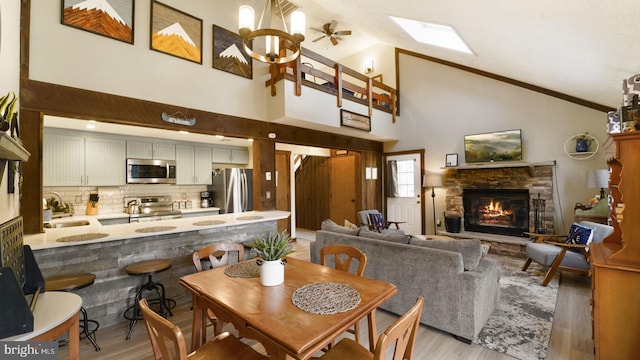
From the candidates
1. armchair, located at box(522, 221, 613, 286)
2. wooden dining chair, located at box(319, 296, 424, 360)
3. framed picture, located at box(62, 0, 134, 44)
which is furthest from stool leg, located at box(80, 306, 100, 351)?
armchair, located at box(522, 221, 613, 286)

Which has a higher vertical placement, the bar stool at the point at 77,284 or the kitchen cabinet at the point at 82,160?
the kitchen cabinet at the point at 82,160

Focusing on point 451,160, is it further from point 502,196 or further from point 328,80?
point 328,80

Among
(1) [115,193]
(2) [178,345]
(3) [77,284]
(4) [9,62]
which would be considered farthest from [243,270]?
(1) [115,193]

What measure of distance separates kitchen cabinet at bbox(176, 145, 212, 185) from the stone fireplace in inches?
205

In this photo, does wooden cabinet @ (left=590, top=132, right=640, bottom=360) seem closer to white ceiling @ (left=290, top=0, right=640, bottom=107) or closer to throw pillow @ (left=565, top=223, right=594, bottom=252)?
white ceiling @ (left=290, top=0, right=640, bottom=107)

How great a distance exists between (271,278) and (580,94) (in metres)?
5.47

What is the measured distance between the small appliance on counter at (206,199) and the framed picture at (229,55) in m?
2.63

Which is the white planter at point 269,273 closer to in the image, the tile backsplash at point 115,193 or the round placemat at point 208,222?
the round placemat at point 208,222

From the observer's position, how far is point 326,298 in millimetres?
1509

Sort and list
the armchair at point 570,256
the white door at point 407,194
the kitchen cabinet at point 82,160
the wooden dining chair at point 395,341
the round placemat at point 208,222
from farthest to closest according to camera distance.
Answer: the white door at point 407,194 < the kitchen cabinet at point 82,160 < the armchair at point 570,256 < the round placemat at point 208,222 < the wooden dining chair at point 395,341

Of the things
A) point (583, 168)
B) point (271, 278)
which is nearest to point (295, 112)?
point (271, 278)

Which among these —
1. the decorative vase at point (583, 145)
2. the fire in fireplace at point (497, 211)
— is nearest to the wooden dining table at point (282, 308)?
the fire in fireplace at point (497, 211)

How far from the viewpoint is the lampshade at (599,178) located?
12.5 feet

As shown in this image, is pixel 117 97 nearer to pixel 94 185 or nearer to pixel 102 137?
pixel 102 137
